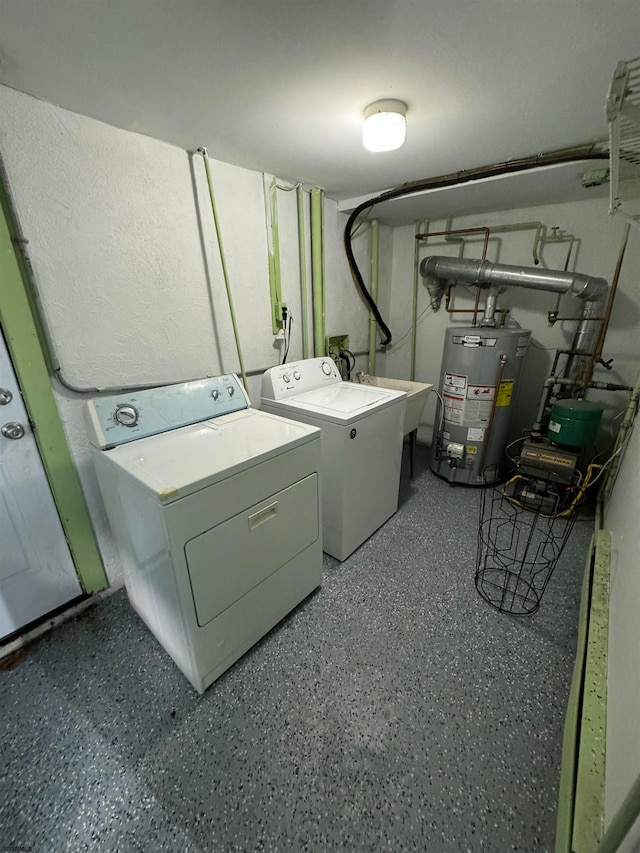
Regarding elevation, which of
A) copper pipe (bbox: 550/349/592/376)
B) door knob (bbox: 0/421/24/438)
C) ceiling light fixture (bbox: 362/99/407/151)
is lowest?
door knob (bbox: 0/421/24/438)

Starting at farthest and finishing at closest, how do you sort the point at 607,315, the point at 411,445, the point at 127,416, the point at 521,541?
the point at 411,445 → the point at 607,315 → the point at 521,541 → the point at 127,416

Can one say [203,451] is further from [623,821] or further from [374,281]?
[374,281]

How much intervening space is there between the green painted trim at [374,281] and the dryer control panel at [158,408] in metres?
1.65

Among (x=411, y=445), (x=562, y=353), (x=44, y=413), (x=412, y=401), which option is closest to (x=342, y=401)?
(x=412, y=401)

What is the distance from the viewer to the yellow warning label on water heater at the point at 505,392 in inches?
93.2

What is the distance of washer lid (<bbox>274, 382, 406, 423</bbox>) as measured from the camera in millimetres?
1689

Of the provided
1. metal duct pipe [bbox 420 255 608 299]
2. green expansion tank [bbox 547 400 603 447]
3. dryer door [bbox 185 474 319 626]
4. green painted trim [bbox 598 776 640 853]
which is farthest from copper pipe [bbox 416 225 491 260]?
green painted trim [bbox 598 776 640 853]

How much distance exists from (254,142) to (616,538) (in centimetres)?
246

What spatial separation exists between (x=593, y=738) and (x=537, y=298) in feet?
8.75

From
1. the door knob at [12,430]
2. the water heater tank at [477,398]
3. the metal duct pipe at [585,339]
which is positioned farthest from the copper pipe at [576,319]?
the door knob at [12,430]

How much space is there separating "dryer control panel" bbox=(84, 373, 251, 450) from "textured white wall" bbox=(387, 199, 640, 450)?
206 cm

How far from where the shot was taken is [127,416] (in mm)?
1391

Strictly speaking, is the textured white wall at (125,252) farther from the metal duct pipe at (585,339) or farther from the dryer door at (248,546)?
the metal duct pipe at (585,339)

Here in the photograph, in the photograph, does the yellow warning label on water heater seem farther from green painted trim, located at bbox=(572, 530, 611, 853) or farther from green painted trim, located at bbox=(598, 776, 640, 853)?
green painted trim, located at bbox=(598, 776, 640, 853)
